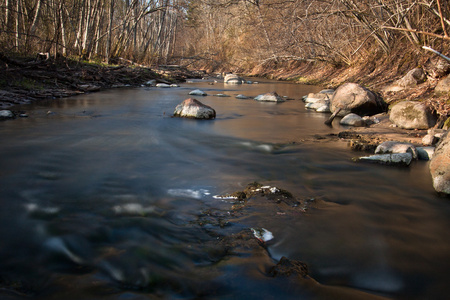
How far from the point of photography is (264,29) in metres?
14.1

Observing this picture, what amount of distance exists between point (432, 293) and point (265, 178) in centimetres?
195

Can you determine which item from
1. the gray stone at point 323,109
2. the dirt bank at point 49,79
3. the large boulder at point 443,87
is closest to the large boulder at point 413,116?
the large boulder at point 443,87

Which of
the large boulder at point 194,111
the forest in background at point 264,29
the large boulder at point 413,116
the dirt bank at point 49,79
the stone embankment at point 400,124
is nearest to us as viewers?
the stone embankment at point 400,124

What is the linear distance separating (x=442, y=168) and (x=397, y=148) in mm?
987

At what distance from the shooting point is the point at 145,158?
4.15 m

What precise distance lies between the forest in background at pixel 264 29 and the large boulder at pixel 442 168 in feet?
3.80

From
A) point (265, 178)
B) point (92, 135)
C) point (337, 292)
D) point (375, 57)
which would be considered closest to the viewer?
point (337, 292)

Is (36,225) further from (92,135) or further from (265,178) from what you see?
(92,135)

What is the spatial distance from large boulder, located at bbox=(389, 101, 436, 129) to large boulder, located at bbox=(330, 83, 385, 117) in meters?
1.17

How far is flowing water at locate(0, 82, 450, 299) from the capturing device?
5.76 feet

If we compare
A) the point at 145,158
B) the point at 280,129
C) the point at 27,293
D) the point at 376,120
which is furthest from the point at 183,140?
the point at 376,120

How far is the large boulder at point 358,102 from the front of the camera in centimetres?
770

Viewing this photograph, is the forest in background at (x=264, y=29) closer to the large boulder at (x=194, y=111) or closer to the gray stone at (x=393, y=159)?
the gray stone at (x=393, y=159)

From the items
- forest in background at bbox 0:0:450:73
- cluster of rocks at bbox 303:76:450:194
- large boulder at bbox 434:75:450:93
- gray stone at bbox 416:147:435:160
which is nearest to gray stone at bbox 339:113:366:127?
cluster of rocks at bbox 303:76:450:194
